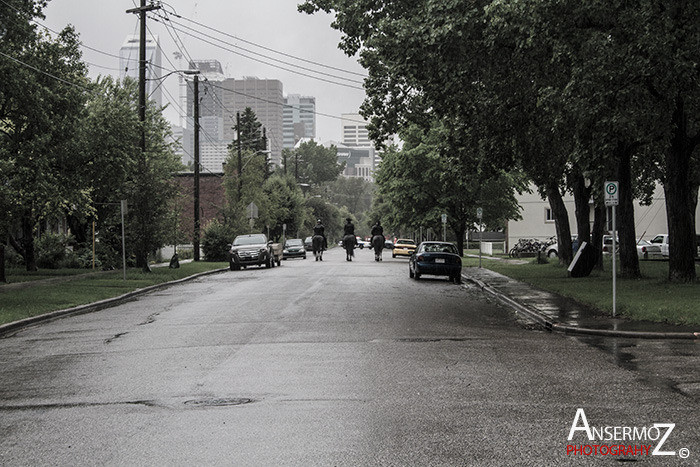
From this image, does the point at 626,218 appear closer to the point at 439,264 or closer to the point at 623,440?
the point at 439,264

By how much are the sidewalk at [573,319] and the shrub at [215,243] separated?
82.3 ft

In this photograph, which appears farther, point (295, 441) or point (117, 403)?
point (117, 403)

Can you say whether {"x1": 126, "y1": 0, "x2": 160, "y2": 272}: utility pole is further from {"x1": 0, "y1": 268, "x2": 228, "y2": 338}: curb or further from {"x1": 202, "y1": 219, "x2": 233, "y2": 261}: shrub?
{"x1": 202, "y1": 219, "x2": 233, "y2": 261}: shrub

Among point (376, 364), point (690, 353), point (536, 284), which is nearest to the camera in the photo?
point (376, 364)

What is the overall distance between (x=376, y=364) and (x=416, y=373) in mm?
785

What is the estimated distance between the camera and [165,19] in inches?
1247

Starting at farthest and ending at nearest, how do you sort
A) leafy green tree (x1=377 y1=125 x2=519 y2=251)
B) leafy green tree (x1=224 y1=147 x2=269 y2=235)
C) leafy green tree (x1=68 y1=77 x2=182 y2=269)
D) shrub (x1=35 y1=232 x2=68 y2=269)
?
1. leafy green tree (x1=224 y1=147 x2=269 y2=235)
2. leafy green tree (x1=377 y1=125 x2=519 y2=251)
3. shrub (x1=35 y1=232 x2=68 y2=269)
4. leafy green tree (x1=68 y1=77 x2=182 y2=269)

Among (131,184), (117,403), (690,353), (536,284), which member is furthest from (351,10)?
Result: (117,403)

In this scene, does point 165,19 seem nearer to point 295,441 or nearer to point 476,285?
point 476,285

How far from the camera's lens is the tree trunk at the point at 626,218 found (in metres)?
24.1

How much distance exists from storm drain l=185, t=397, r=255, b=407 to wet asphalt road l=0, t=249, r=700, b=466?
20 millimetres

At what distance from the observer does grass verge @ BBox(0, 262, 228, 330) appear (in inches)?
679

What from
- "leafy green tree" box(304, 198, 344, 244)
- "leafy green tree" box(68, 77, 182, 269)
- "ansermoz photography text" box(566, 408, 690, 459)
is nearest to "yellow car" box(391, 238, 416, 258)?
"leafy green tree" box(68, 77, 182, 269)

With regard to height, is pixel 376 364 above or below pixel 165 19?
below
